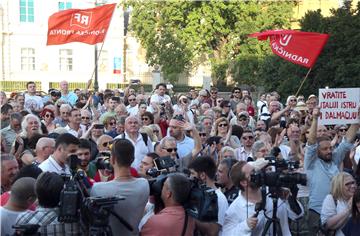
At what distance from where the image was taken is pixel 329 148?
786 cm

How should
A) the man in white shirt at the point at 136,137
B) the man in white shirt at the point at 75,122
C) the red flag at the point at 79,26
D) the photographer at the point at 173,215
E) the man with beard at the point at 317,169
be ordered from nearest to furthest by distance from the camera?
the photographer at the point at 173,215, the man with beard at the point at 317,169, the man in white shirt at the point at 136,137, the man in white shirt at the point at 75,122, the red flag at the point at 79,26

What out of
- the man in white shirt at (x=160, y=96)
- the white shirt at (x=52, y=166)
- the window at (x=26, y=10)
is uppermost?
the window at (x=26, y=10)

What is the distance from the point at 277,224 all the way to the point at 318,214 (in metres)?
2.33

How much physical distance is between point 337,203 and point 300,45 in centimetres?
797

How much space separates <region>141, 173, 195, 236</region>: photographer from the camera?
17.0ft

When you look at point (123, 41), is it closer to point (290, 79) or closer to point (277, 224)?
point (290, 79)

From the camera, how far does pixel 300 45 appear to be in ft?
47.3

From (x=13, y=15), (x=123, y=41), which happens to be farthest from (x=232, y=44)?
(x=13, y=15)

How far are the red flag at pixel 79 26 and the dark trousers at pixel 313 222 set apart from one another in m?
9.91

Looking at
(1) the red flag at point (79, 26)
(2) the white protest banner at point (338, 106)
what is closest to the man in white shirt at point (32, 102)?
Result: (1) the red flag at point (79, 26)

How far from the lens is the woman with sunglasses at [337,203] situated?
265 inches

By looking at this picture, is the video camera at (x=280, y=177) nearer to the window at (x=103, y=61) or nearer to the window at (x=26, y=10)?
the window at (x=26, y=10)

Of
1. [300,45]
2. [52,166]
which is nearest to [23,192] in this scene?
[52,166]

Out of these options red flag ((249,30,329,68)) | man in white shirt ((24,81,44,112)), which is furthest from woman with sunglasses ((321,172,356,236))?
man in white shirt ((24,81,44,112))
